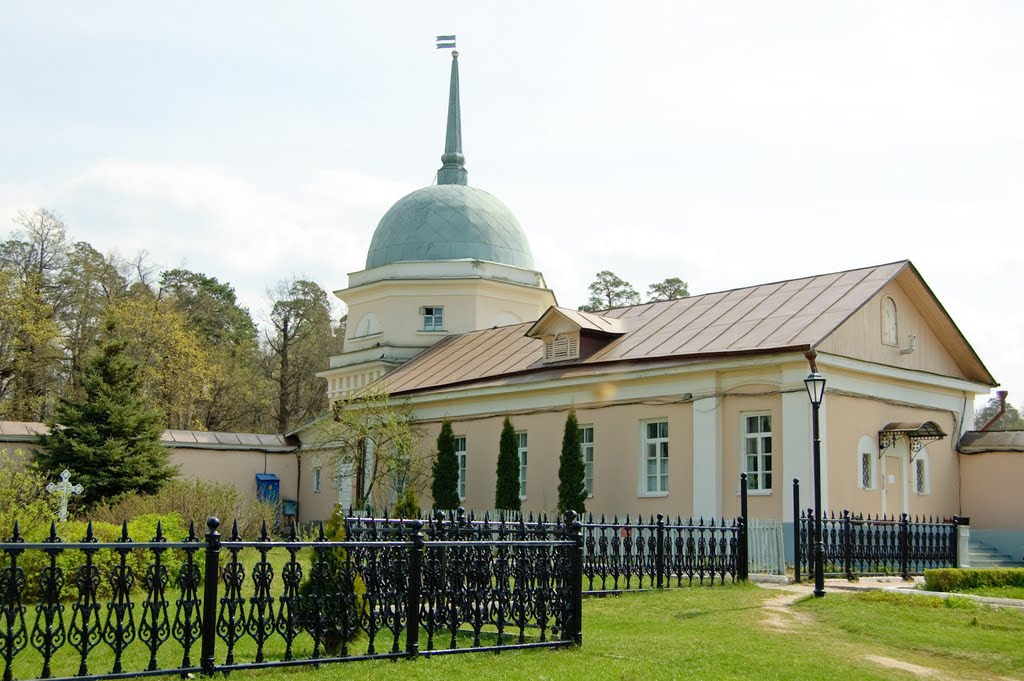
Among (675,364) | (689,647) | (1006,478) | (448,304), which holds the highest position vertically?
(448,304)

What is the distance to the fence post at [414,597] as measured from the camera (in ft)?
30.6

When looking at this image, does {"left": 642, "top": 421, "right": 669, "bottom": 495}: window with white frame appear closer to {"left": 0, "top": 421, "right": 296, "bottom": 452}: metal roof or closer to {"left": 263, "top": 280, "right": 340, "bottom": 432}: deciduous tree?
{"left": 0, "top": 421, "right": 296, "bottom": 452}: metal roof

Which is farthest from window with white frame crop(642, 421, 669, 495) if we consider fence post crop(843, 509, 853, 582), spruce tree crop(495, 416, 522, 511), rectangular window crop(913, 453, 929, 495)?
fence post crop(843, 509, 853, 582)

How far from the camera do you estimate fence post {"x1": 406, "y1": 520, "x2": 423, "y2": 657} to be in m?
9.32

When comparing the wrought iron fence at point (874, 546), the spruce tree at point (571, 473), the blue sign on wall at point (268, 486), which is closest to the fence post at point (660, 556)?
the wrought iron fence at point (874, 546)

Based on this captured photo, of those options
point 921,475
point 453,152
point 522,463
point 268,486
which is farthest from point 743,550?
point 453,152

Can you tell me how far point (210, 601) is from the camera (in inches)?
328

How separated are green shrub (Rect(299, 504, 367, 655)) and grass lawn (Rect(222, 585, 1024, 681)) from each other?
1.50ft

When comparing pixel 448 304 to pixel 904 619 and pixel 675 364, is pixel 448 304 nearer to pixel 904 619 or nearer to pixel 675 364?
pixel 675 364

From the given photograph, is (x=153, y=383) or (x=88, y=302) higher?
(x=88, y=302)

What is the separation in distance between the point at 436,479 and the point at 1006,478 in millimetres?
13408

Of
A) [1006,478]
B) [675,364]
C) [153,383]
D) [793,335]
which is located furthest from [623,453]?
[153,383]

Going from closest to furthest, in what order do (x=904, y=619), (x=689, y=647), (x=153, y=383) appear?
(x=689, y=647)
(x=904, y=619)
(x=153, y=383)

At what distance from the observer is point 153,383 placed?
41.0m
